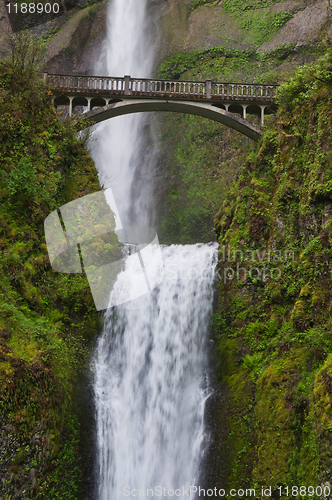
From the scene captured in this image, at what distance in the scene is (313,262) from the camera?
8.48 m

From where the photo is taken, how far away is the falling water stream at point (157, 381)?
8.38 metres

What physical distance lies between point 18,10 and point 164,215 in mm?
19287

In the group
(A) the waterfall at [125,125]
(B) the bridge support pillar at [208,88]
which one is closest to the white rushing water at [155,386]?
(B) the bridge support pillar at [208,88]

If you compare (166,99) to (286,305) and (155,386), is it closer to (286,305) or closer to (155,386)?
(286,305)

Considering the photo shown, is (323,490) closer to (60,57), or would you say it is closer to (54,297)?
(54,297)

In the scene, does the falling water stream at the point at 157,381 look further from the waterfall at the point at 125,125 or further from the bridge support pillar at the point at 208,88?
the waterfall at the point at 125,125

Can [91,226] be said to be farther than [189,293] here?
Yes

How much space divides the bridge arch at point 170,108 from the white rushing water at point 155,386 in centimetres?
616

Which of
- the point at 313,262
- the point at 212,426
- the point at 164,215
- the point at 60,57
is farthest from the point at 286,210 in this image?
the point at 60,57

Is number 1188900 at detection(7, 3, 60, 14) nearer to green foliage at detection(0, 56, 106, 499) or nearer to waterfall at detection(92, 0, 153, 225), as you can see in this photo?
waterfall at detection(92, 0, 153, 225)

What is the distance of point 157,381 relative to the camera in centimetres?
972

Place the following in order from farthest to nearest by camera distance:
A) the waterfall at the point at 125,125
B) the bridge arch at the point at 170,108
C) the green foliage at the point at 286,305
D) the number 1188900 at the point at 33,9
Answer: the number 1188900 at the point at 33,9 → the waterfall at the point at 125,125 → the bridge arch at the point at 170,108 → the green foliage at the point at 286,305

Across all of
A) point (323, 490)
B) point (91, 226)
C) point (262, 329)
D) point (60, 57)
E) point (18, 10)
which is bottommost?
point (323, 490)

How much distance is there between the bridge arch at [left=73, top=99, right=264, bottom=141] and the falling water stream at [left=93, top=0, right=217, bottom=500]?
5.11 m
